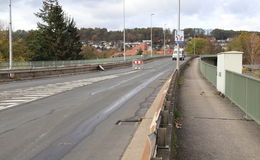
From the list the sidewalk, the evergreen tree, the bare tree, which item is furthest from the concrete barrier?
the bare tree

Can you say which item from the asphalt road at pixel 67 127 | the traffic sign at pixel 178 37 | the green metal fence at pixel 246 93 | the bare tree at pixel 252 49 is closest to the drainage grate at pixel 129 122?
the asphalt road at pixel 67 127

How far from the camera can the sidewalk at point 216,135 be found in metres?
5.95

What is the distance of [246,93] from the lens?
9359 millimetres

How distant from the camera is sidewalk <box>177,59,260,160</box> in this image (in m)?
5.95

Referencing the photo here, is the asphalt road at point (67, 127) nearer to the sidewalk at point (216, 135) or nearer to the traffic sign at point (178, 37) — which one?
the sidewalk at point (216, 135)

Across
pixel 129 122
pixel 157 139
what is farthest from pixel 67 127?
pixel 157 139

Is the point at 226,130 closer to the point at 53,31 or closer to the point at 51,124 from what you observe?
the point at 51,124

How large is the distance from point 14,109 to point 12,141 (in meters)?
4.32

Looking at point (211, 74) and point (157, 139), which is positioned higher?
point (211, 74)

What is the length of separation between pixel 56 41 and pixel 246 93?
214ft

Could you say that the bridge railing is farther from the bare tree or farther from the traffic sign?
the bare tree

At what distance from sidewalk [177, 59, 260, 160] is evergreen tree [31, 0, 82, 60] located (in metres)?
62.7

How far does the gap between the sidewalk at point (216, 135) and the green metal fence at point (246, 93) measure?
32cm

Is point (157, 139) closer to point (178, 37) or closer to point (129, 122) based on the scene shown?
point (129, 122)
